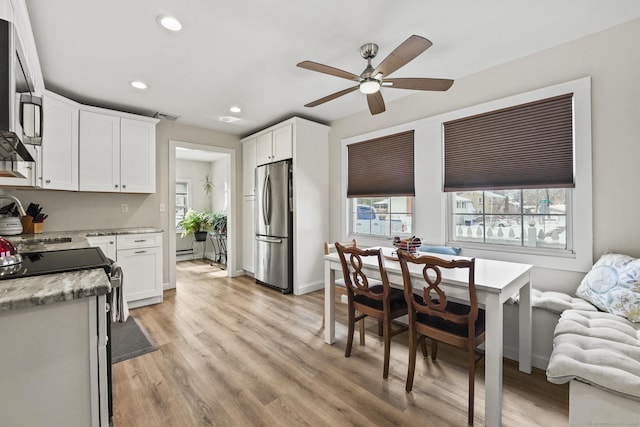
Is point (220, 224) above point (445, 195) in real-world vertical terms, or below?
below

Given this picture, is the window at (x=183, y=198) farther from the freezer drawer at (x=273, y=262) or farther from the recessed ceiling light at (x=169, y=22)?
the recessed ceiling light at (x=169, y=22)

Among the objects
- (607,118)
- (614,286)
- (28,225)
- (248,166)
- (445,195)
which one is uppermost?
(248,166)

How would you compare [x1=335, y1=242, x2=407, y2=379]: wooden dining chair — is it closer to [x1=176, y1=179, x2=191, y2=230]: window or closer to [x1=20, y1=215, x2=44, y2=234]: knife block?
[x1=20, y1=215, x2=44, y2=234]: knife block

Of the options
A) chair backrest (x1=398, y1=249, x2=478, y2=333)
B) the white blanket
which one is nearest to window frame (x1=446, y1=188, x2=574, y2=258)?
the white blanket

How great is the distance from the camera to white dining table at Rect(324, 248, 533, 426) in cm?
158

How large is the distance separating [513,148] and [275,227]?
2992 millimetres

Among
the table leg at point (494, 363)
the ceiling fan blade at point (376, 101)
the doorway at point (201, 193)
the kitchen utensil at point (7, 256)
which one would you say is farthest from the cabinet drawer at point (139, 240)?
the table leg at point (494, 363)

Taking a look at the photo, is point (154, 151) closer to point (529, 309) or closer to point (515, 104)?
point (515, 104)

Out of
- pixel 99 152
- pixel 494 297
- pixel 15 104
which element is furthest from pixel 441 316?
pixel 99 152

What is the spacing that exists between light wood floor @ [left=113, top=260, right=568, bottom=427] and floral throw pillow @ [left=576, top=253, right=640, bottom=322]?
63cm

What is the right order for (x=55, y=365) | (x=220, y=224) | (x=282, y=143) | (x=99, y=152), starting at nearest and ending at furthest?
1. (x=55, y=365)
2. (x=99, y=152)
3. (x=282, y=143)
4. (x=220, y=224)

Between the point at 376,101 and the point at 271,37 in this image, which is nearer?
the point at 271,37

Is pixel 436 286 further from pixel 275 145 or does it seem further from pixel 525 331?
pixel 275 145

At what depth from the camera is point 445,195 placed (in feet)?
10.2
